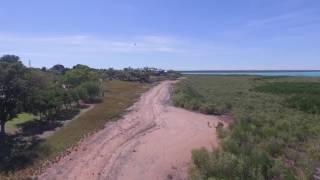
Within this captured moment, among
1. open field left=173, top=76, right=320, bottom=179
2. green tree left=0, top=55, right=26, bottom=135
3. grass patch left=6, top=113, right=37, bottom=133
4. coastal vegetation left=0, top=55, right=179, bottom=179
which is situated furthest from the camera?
grass patch left=6, top=113, right=37, bottom=133

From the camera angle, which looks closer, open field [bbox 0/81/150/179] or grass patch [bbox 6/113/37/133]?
open field [bbox 0/81/150/179]

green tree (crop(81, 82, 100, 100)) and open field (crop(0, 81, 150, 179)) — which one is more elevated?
green tree (crop(81, 82, 100, 100))

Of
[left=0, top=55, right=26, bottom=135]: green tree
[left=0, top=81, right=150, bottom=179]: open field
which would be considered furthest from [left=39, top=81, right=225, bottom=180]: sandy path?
[left=0, top=55, right=26, bottom=135]: green tree

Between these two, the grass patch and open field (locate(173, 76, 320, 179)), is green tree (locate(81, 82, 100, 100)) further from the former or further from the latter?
open field (locate(173, 76, 320, 179))

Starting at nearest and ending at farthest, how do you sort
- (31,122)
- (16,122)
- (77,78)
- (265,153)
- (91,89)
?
(265,153) < (31,122) < (16,122) < (91,89) < (77,78)

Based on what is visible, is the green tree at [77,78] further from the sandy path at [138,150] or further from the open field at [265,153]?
the open field at [265,153]

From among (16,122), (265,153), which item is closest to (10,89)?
(16,122)

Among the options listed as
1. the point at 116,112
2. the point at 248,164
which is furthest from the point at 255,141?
the point at 116,112

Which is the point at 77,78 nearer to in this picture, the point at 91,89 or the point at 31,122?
the point at 91,89
